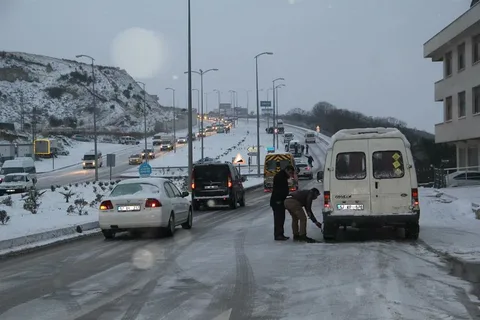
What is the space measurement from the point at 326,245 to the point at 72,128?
129 m

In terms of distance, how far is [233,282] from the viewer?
955cm

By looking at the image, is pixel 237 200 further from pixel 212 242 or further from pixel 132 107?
pixel 132 107

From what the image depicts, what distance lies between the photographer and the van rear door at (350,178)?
1406 cm

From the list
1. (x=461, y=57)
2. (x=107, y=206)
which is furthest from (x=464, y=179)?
(x=107, y=206)

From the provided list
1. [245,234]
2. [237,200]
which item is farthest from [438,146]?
[245,234]

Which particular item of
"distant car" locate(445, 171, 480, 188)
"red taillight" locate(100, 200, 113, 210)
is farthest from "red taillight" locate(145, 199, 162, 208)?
"distant car" locate(445, 171, 480, 188)

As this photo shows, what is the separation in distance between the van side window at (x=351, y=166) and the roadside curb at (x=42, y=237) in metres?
7.41

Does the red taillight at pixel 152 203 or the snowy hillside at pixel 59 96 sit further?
the snowy hillside at pixel 59 96

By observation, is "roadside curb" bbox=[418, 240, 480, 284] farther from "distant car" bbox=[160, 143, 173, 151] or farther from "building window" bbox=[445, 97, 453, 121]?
"distant car" bbox=[160, 143, 173, 151]

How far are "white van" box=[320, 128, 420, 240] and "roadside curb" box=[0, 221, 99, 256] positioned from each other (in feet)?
23.1

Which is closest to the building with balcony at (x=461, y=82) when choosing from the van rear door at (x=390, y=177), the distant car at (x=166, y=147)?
the van rear door at (x=390, y=177)

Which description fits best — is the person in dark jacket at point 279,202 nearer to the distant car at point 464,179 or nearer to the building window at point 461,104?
the distant car at point 464,179

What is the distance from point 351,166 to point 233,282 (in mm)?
5535

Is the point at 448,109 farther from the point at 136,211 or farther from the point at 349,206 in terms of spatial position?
the point at 136,211
